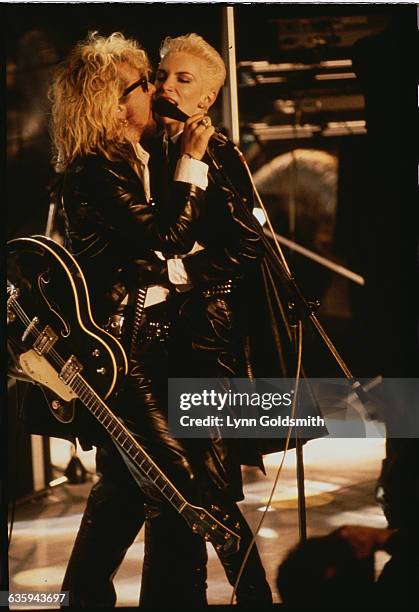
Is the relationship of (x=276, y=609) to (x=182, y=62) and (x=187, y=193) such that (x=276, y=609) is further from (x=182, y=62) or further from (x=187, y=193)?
(x=182, y=62)

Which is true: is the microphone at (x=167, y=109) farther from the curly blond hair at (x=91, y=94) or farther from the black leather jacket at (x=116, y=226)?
the black leather jacket at (x=116, y=226)

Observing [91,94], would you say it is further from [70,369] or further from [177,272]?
[70,369]

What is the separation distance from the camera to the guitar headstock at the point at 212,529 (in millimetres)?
3016

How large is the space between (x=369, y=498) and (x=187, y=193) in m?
1.26

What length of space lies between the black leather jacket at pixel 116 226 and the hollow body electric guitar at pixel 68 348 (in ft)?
0.21

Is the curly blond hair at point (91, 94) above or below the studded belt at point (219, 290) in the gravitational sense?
above

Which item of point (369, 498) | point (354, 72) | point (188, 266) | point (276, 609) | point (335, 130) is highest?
point (354, 72)

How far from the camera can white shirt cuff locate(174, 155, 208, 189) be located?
3.02m

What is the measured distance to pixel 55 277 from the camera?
9.93 ft

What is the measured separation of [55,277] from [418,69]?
1.49 m

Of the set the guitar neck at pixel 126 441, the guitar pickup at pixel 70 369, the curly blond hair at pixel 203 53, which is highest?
the curly blond hair at pixel 203 53

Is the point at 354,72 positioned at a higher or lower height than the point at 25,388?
higher

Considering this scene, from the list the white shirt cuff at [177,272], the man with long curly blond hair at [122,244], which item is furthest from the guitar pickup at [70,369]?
the white shirt cuff at [177,272]

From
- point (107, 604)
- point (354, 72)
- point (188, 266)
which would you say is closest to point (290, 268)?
point (188, 266)
